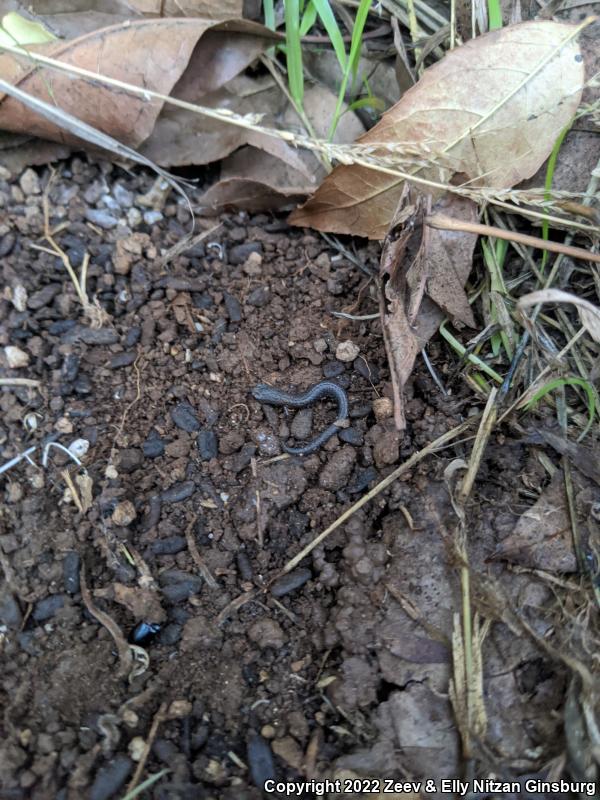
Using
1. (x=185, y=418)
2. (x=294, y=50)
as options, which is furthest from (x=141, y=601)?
(x=294, y=50)

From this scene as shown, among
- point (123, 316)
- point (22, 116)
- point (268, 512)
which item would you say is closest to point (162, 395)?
point (123, 316)

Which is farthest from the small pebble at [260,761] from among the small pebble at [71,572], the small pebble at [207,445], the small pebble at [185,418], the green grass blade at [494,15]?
the green grass blade at [494,15]

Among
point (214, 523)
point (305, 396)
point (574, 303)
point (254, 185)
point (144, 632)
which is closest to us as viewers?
point (574, 303)

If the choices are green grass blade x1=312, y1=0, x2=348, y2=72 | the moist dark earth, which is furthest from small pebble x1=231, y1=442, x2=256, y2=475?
green grass blade x1=312, y1=0, x2=348, y2=72

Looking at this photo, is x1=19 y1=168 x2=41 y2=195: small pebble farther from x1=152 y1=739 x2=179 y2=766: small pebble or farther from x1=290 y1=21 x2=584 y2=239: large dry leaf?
x1=152 y1=739 x2=179 y2=766: small pebble

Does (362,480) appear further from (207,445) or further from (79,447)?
(79,447)

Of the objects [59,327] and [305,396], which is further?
[59,327]

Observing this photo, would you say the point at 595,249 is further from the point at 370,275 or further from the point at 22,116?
the point at 22,116
